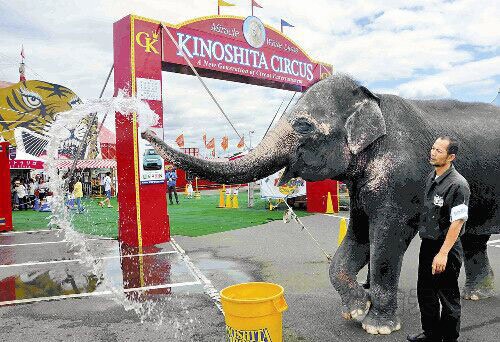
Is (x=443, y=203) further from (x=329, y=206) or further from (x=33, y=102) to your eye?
(x=33, y=102)

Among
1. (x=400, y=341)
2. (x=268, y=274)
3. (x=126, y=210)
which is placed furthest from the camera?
(x=126, y=210)

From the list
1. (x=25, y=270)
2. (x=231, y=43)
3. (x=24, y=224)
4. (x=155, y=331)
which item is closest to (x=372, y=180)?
(x=155, y=331)

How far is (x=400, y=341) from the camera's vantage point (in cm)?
365

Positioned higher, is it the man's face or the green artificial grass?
the man's face

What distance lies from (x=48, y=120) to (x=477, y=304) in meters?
30.6

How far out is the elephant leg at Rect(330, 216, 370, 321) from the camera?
13.3ft

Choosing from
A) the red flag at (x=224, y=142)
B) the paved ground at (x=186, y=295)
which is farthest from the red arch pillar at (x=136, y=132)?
the red flag at (x=224, y=142)

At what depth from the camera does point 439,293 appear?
10.7ft

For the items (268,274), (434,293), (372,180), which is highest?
(372,180)

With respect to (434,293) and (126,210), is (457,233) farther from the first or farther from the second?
(126,210)

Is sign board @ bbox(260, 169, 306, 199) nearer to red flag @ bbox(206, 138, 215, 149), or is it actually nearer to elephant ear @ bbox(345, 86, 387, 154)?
elephant ear @ bbox(345, 86, 387, 154)

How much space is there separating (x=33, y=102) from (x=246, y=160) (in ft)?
105

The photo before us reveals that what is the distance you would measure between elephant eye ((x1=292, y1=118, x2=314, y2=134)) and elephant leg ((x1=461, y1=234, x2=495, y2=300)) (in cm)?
243

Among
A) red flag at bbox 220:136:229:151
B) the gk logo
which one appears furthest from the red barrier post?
red flag at bbox 220:136:229:151
